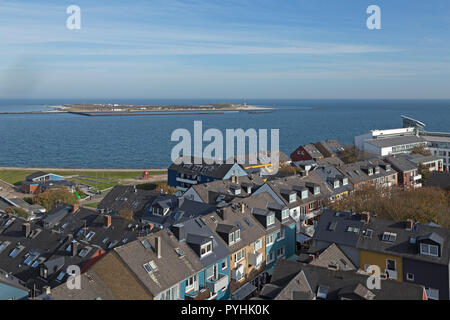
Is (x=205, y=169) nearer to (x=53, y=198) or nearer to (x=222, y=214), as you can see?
(x=53, y=198)

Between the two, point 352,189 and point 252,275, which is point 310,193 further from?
point 252,275

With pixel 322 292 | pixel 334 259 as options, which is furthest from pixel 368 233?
pixel 322 292

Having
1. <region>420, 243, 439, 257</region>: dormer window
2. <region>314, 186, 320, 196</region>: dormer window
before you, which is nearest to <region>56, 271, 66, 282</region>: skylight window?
<region>420, 243, 439, 257</region>: dormer window

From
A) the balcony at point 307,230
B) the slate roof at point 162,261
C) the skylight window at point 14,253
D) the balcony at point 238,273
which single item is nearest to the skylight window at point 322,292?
the slate roof at point 162,261

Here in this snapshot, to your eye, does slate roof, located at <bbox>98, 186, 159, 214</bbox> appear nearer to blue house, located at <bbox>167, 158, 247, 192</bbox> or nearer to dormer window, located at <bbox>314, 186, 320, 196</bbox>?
blue house, located at <bbox>167, 158, 247, 192</bbox>

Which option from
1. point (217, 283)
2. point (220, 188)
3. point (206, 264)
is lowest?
point (217, 283)

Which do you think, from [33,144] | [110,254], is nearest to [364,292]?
[110,254]
